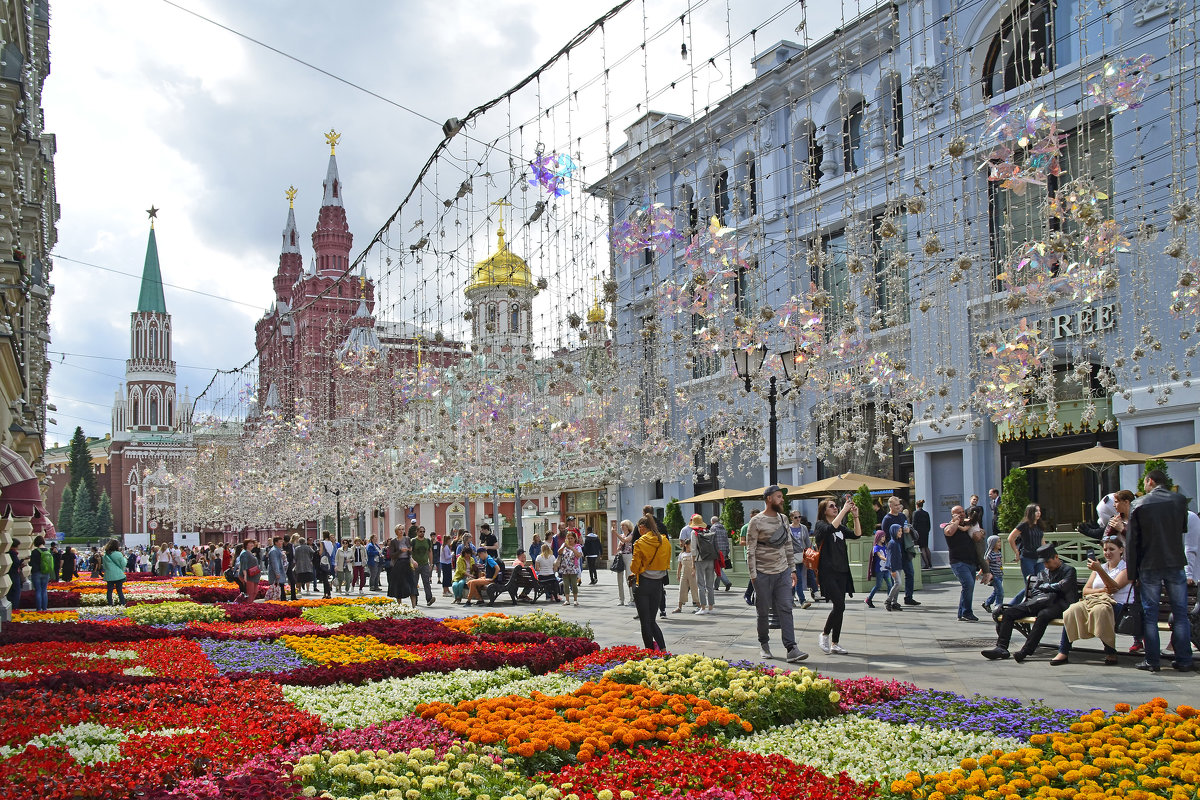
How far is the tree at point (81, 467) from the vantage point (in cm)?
10612

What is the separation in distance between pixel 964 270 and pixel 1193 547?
530 centimetres

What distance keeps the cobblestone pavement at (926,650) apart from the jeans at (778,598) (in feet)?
1.54

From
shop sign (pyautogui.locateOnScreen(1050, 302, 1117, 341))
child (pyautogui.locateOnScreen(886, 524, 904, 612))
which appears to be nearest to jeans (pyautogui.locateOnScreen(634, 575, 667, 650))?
child (pyautogui.locateOnScreen(886, 524, 904, 612))

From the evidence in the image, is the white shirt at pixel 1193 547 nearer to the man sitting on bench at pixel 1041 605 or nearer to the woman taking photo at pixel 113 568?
the man sitting on bench at pixel 1041 605

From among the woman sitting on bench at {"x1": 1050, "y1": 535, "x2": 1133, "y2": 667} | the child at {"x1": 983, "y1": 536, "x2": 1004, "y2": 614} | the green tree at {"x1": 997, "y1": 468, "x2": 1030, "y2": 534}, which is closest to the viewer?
the woman sitting on bench at {"x1": 1050, "y1": 535, "x2": 1133, "y2": 667}

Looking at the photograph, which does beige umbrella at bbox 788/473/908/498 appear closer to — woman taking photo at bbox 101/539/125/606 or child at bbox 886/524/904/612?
child at bbox 886/524/904/612

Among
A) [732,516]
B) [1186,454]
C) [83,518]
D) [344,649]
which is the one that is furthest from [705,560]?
[83,518]

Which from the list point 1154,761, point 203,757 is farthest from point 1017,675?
point 203,757

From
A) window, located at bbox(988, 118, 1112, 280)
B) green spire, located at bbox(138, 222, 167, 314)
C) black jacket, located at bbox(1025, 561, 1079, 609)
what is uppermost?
green spire, located at bbox(138, 222, 167, 314)

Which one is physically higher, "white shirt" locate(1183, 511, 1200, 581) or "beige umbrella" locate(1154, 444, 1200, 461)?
"beige umbrella" locate(1154, 444, 1200, 461)

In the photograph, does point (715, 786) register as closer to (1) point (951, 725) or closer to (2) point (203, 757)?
(1) point (951, 725)

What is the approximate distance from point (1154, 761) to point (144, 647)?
1167 centimetres

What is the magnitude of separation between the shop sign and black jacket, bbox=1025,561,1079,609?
10807mm

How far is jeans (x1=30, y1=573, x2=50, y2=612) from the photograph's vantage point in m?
20.9
